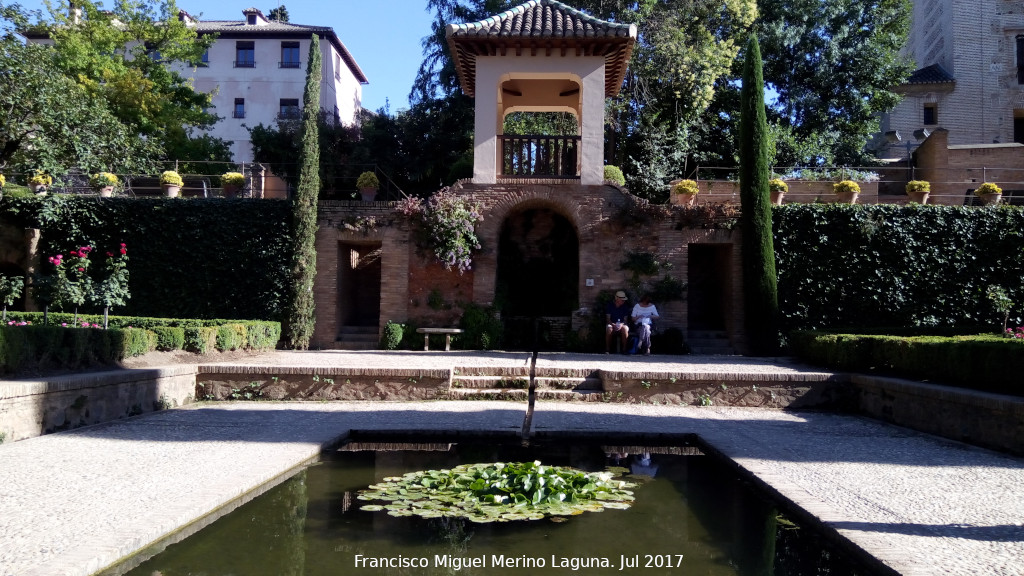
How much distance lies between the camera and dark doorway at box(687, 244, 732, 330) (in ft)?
55.2

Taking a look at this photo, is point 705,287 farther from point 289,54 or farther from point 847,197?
point 289,54

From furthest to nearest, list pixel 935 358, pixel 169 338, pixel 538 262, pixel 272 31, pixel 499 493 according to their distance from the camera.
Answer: pixel 272 31
pixel 538 262
pixel 169 338
pixel 935 358
pixel 499 493

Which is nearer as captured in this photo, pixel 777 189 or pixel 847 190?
pixel 777 189

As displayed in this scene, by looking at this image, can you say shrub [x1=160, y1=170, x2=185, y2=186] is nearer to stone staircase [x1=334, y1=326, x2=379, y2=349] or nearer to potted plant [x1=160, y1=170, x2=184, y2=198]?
potted plant [x1=160, y1=170, x2=184, y2=198]

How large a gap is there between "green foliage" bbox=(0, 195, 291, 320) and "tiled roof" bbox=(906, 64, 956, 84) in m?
26.4

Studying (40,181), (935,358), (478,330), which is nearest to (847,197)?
(478,330)

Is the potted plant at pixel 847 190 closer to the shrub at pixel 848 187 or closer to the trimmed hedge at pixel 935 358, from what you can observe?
the shrub at pixel 848 187

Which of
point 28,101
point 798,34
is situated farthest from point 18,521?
point 798,34

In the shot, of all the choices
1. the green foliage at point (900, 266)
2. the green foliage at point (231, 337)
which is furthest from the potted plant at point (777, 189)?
the green foliage at point (231, 337)

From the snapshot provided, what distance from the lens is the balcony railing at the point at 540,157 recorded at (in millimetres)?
15766

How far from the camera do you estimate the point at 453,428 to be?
7.45m

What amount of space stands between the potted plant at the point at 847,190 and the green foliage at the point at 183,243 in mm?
12518

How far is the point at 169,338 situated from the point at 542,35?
9303mm

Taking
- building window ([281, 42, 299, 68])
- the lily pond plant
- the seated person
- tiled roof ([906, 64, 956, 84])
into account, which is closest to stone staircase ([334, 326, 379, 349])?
the seated person
